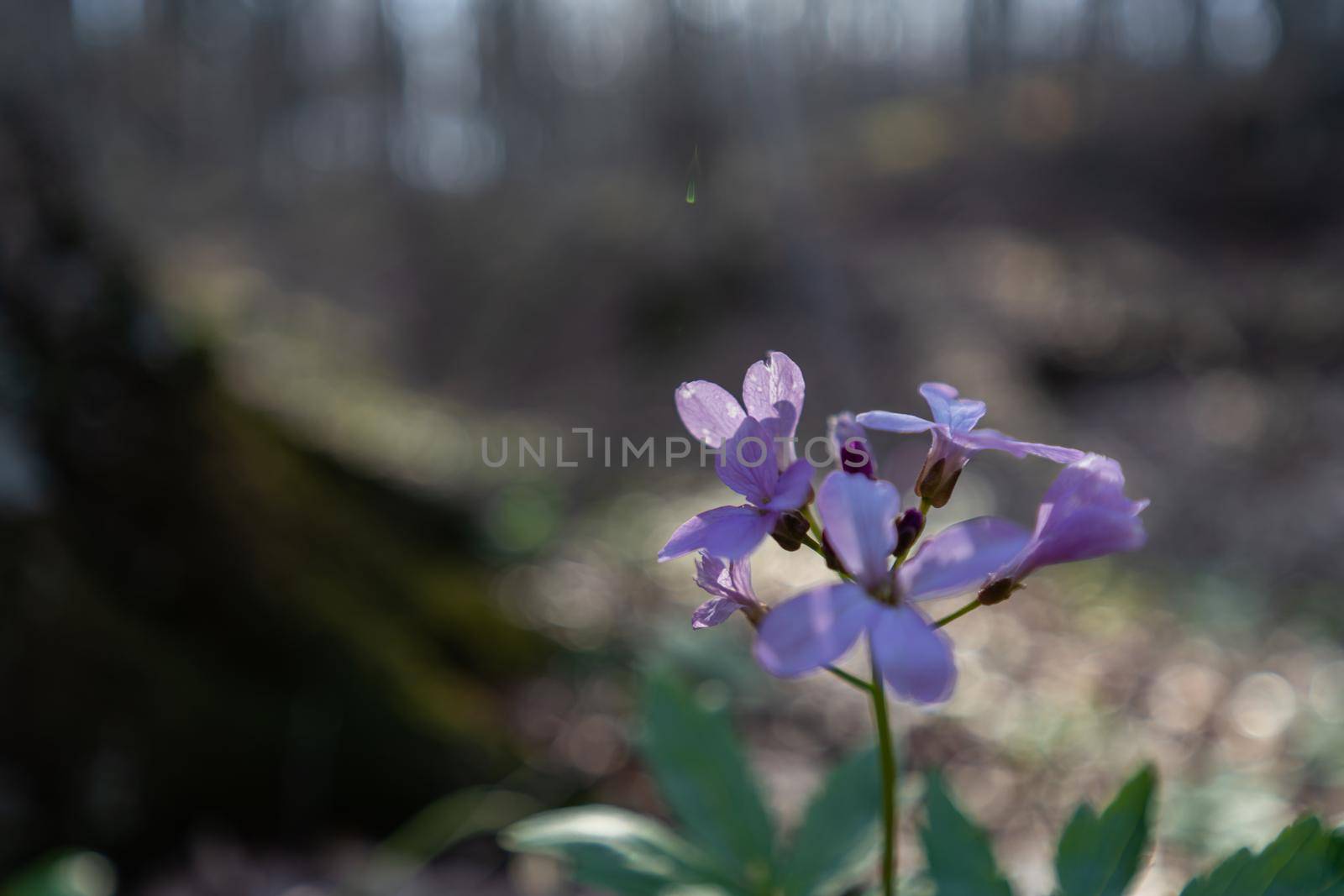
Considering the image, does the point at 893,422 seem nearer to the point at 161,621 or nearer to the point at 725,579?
the point at 725,579

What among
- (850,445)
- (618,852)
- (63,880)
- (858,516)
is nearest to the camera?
(858,516)

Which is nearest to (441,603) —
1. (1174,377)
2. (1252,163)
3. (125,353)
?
(125,353)

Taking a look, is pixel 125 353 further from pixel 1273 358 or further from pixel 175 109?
pixel 175 109

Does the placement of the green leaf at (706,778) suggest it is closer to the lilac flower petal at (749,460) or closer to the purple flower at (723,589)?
the purple flower at (723,589)

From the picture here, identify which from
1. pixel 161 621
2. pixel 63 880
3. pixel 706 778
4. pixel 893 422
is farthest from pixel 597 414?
pixel 893 422

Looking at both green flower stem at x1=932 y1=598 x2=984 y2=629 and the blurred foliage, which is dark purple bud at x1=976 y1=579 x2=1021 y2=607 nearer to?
A: green flower stem at x1=932 y1=598 x2=984 y2=629

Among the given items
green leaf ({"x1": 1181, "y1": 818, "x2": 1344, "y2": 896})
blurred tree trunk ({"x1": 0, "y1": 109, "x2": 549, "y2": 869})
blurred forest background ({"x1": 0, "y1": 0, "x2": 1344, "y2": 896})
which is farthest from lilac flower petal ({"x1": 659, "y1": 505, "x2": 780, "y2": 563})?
blurred tree trunk ({"x1": 0, "y1": 109, "x2": 549, "y2": 869})

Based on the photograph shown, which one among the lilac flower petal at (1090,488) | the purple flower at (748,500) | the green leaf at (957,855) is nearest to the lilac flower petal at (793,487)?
the purple flower at (748,500)
